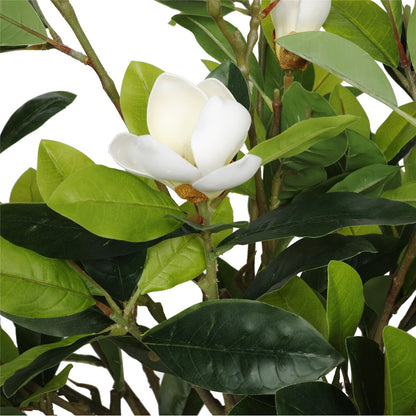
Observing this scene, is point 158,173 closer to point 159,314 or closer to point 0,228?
point 0,228

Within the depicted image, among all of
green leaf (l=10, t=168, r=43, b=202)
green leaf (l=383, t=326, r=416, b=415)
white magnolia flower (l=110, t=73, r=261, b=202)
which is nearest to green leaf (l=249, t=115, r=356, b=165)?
white magnolia flower (l=110, t=73, r=261, b=202)

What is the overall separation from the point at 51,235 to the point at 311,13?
0.24m

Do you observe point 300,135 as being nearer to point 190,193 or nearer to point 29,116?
point 190,193

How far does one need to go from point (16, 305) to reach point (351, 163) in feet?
0.85

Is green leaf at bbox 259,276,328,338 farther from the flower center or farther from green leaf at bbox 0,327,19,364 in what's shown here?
green leaf at bbox 0,327,19,364

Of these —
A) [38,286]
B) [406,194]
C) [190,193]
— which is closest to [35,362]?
[38,286]

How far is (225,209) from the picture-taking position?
1.75 ft

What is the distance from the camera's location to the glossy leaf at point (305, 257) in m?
0.46

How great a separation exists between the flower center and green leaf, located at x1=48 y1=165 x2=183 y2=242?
0.01m

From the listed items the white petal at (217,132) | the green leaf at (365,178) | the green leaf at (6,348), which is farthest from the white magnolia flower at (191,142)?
the green leaf at (6,348)

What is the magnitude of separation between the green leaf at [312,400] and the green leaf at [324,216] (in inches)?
3.6

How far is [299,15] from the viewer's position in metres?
0.50

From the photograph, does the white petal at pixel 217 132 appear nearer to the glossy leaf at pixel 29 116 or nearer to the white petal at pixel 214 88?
the white petal at pixel 214 88

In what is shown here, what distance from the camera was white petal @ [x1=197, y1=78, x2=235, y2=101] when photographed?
42cm
